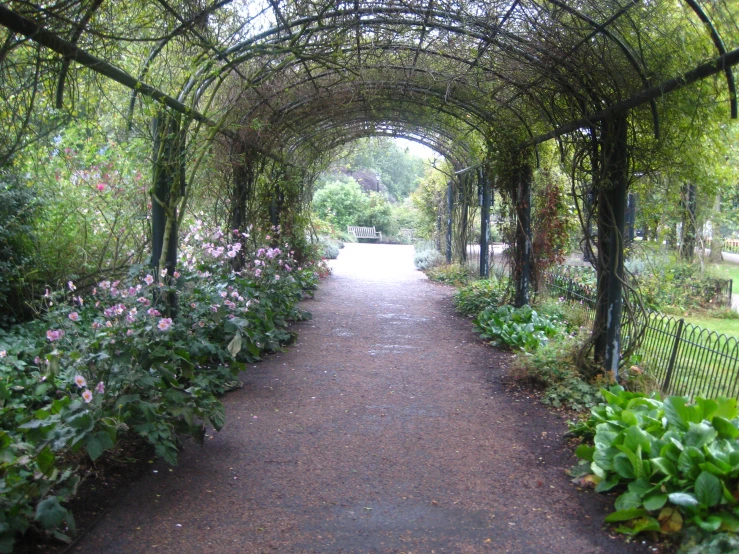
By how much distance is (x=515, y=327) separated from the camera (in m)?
7.63

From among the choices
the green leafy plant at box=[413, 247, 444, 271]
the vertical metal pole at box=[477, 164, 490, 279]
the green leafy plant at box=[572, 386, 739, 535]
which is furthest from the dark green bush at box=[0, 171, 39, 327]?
the green leafy plant at box=[413, 247, 444, 271]

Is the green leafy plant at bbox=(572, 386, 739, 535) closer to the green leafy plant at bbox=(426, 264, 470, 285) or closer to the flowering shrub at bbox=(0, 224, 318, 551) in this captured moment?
the flowering shrub at bbox=(0, 224, 318, 551)

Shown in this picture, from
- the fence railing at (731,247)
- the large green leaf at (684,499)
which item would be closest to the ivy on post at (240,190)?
the large green leaf at (684,499)

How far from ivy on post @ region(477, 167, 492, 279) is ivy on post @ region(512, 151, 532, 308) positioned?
251 cm

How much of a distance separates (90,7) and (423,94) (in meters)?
6.46

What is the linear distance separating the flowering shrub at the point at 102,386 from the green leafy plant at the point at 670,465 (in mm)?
2273

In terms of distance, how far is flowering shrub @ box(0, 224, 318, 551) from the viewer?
2633 mm

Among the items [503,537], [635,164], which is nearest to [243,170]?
[635,164]

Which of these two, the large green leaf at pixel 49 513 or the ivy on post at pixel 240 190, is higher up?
the ivy on post at pixel 240 190

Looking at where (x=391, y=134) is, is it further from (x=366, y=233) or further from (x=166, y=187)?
(x=366, y=233)

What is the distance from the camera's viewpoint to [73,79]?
406 centimetres

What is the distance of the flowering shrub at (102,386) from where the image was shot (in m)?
2.63

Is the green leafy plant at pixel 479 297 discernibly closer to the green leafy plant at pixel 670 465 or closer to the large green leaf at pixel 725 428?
the green leafy plant at pixel 670 465

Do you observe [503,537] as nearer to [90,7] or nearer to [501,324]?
[90,7]
